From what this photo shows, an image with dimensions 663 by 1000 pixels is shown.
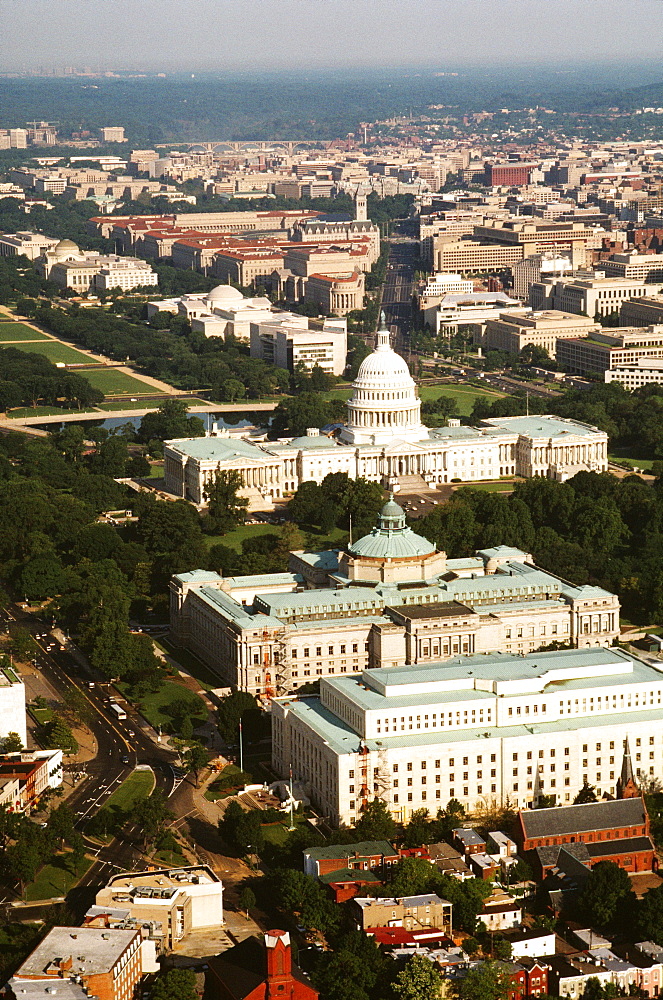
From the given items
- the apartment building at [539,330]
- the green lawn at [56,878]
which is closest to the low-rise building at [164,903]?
the green lawn at [56,878]

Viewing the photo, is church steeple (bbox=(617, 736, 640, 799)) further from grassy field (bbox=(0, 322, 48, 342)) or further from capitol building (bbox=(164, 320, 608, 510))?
grassy field (bbox=(0, 322, 48, 342))

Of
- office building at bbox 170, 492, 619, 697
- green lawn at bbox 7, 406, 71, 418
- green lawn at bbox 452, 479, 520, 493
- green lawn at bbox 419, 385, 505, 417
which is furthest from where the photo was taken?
green lawn at bbox 419, 385, 505, 417

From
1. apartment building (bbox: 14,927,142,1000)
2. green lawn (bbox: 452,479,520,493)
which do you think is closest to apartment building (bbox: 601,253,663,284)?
green lawn (bbox: 452,479,520,493)

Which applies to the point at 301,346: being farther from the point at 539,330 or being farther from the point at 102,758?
the point at 102,758

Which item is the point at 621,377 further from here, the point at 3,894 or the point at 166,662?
the point at 3,894

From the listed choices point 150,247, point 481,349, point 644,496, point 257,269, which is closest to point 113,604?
point 644,496

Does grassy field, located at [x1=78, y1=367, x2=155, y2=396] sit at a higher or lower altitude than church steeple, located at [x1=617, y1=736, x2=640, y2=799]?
lower
